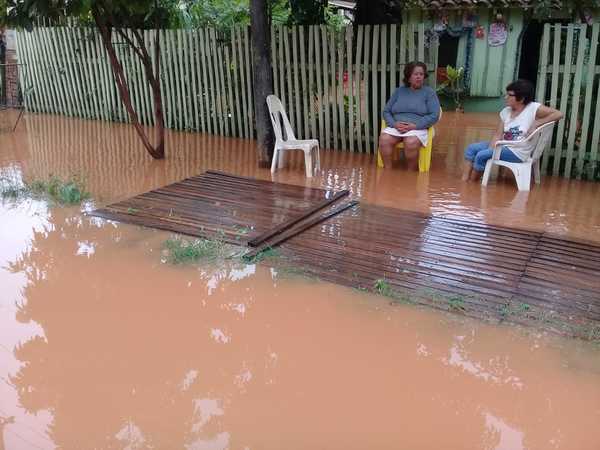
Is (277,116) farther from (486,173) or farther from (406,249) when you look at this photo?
(406,249)

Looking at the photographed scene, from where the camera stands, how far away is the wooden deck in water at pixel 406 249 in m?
3.61

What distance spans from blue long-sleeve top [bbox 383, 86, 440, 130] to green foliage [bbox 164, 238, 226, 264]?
3120 millimetres

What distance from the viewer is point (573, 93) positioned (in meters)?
6.25

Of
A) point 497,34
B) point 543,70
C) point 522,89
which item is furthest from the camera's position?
point 497,34

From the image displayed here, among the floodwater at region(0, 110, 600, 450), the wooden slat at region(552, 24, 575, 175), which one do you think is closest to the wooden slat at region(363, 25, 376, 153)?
the wooden slat at region(552, 24, 575, 175)

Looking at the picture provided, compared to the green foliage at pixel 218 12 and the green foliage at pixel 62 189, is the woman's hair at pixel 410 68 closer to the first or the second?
the green foliage at pixel 62 189

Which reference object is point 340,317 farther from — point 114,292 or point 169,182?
point 169,182

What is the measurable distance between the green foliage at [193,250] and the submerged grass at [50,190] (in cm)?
170

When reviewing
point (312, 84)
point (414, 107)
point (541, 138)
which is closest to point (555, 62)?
point (541, 138)

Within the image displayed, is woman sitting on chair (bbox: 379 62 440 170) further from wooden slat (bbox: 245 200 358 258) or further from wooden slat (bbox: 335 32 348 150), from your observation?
wooden slat (bbox: 245 200 358 258)

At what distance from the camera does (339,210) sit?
5.31 metres

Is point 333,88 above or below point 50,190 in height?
above

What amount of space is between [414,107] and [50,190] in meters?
4.10

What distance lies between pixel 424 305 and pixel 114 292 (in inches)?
80.1
